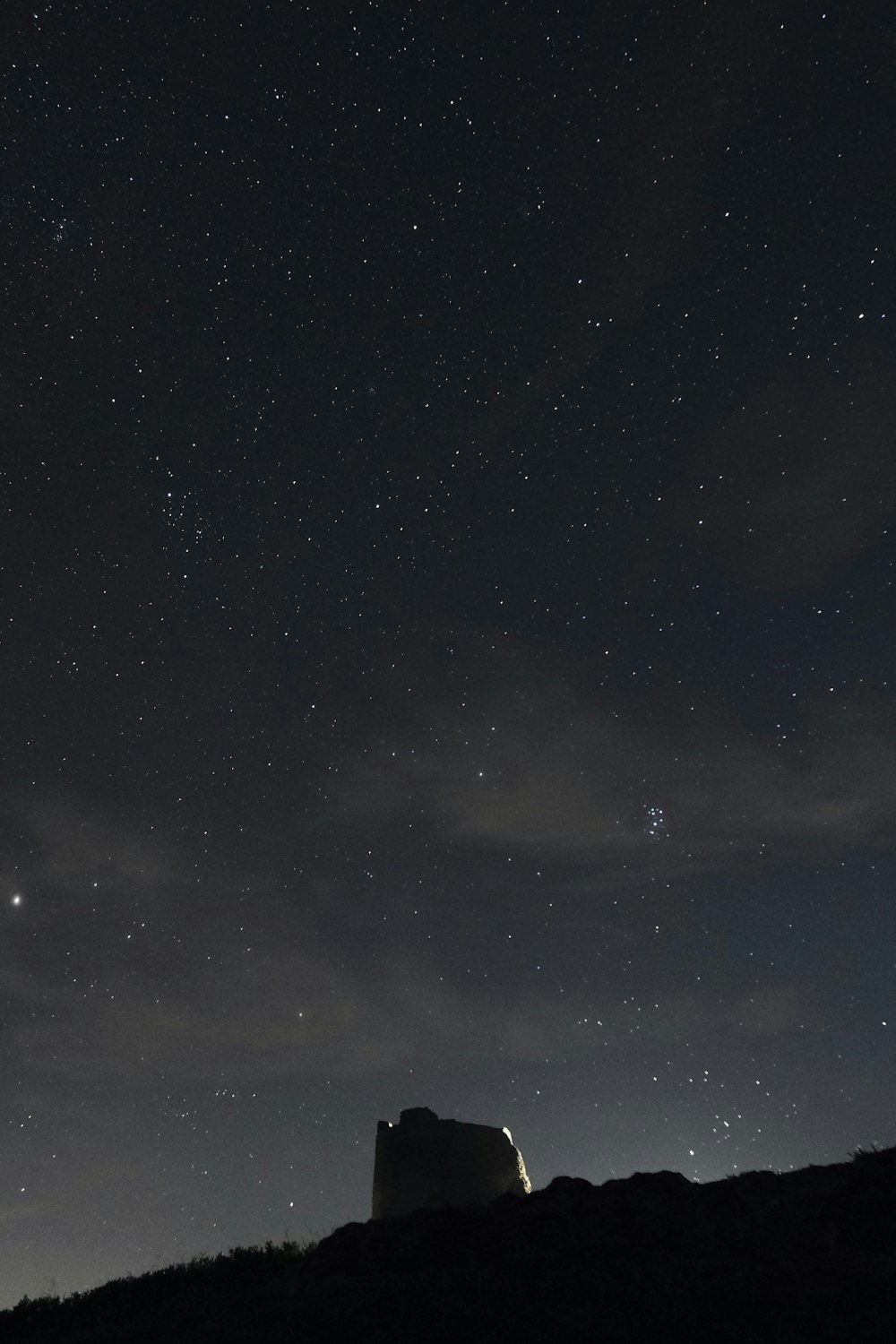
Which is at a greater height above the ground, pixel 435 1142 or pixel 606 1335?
pixel 435 1142

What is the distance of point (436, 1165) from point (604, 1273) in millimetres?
11158

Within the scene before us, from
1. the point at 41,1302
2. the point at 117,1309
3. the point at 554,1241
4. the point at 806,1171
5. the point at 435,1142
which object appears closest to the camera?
the point at 554,1241

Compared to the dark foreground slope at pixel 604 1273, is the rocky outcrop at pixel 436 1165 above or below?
above

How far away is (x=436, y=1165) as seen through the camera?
747 inches

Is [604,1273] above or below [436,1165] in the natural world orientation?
below

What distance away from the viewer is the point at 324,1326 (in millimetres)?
9055

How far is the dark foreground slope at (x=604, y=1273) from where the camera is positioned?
7.97 m

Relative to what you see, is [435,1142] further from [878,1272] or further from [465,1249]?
[878,1272]

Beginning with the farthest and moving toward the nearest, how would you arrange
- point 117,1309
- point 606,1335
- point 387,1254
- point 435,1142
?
point 435,1142 < point 117,1309 < point 387,1254 < point 606,1335

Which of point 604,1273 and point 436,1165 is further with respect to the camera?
point 436,1165

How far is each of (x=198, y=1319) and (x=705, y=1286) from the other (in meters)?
7.09

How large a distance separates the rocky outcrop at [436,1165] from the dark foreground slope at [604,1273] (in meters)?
6.58

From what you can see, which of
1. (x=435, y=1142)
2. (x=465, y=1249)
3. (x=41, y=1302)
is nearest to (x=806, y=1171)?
(x=465, y=1249)

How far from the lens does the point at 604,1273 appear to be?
9.06 metres
